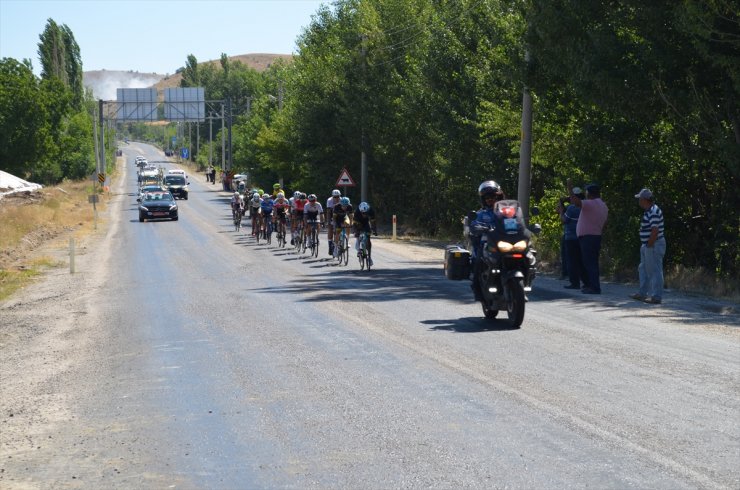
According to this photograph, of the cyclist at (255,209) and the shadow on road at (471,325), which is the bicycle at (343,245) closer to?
the cyclist at (255,209)

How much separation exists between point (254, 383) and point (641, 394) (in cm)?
363

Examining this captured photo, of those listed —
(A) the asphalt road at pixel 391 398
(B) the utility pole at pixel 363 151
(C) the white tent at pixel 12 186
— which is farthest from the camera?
(C) the white tent at pixel 12 186

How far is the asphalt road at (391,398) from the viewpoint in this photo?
6766 mm

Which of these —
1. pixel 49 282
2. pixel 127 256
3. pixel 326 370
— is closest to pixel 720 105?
pixel 326 370

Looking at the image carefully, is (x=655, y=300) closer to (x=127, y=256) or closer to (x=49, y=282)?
(x=49, y=282)

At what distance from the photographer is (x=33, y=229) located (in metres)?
44.7

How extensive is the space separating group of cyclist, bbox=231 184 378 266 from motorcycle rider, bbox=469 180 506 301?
891cm

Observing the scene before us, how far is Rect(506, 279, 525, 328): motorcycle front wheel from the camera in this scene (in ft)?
42.5

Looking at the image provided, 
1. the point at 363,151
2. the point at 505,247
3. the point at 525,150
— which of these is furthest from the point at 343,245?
the point at 363,151

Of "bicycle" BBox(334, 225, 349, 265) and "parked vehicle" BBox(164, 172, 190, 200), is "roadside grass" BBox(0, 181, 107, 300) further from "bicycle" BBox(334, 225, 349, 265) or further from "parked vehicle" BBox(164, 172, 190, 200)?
"bicycle" BBox(334, 225, 349, 265)

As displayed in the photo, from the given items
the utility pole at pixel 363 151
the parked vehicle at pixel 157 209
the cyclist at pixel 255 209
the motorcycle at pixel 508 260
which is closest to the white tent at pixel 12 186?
the parked vehicle at pixel 157 209

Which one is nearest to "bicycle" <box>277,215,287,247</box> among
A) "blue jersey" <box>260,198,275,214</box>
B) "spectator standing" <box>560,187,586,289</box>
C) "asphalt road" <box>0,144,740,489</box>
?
"blue jersey" <box>260,198,275,214</box>

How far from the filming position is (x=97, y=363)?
12.0m

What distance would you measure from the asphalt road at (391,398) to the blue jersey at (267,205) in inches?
720
